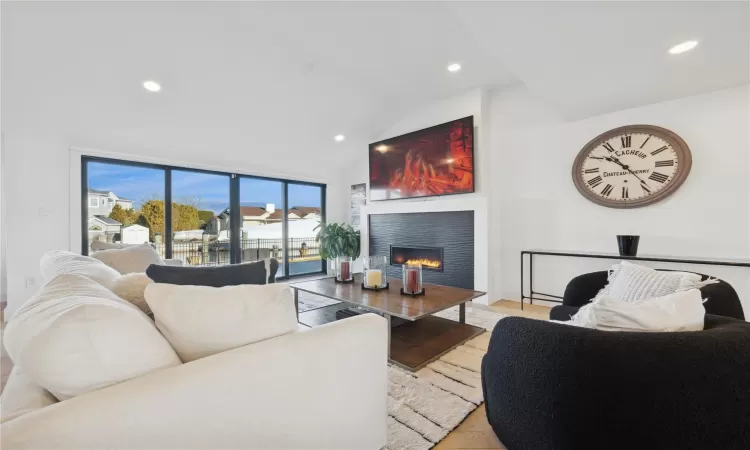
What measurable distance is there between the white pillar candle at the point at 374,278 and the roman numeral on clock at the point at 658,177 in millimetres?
2922

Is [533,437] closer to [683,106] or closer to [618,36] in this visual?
[618,36]

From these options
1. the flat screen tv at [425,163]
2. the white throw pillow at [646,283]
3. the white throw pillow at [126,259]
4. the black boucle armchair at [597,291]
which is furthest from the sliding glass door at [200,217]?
the white throw pillow at [646,283]

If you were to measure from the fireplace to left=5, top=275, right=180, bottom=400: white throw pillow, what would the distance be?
3634 millimetres

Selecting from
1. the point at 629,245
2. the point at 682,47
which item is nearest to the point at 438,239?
the point at 629,245

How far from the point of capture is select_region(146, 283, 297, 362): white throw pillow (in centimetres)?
93

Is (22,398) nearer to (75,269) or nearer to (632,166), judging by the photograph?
(75,269)

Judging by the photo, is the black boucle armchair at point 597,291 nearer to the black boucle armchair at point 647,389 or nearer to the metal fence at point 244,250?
the black boucle armchair at point 647,389

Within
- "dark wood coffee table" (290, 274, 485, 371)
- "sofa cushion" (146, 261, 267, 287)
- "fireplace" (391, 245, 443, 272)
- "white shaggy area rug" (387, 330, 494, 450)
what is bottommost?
"white shaggy area rug" (387, 330, 494, 450)

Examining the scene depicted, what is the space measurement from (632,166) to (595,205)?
50 cm

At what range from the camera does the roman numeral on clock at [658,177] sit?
2.88 m

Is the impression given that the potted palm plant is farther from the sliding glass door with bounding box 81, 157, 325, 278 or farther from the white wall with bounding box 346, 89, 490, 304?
the white wall with bounding box 346, 89, 490, 304

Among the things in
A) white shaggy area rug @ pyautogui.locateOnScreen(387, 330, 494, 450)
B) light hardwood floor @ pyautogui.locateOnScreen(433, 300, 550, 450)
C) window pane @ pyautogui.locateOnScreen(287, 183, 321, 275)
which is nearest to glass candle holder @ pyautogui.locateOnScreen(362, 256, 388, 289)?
white shaggy area rug @ pyautogui.locateOnScreen(387, 330, 494, 450)

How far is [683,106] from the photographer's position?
2.82 m

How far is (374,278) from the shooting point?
260 centimetres
